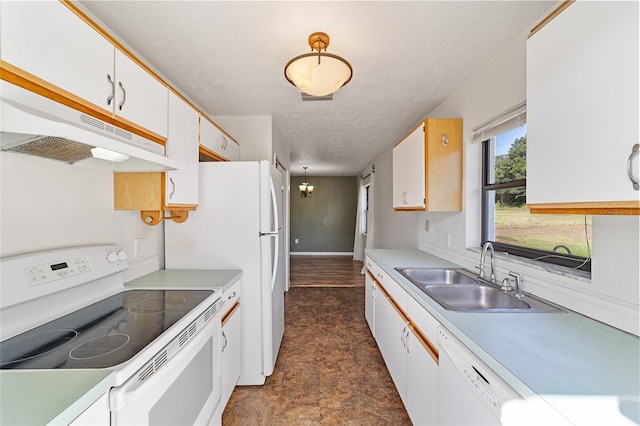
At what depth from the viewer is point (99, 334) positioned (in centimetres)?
101

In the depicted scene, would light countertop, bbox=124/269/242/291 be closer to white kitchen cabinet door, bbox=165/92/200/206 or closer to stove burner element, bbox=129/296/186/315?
stove burner element, bbox=129/296/186/315

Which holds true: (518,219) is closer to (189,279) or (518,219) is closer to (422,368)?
(422,368)

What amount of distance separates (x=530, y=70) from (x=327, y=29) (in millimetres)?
1014

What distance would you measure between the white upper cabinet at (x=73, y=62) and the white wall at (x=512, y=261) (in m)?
2.03

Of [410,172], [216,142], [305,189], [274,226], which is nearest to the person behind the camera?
[274,226]

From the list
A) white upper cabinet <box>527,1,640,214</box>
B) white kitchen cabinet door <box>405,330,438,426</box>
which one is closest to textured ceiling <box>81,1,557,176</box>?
white upper cabinet <box>527,1,640,214</box>

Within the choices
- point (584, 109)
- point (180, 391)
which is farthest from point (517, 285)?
point (180, 391)

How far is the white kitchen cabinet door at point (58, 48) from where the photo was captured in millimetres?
776

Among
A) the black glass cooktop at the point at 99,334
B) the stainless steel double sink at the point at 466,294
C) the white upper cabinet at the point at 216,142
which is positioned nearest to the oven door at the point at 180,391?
the black glass cooktop at the point at 99,334

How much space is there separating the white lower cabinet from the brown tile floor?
202 millimetres

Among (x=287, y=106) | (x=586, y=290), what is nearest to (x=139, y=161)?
(x=287, y=106)

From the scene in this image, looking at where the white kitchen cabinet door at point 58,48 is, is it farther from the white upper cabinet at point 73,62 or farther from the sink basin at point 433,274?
the sink basin at point 433,274

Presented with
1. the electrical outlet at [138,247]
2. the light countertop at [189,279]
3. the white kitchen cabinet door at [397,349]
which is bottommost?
the white kitchen cabinet door at [397,349]

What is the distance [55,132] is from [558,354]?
1.66 meters
